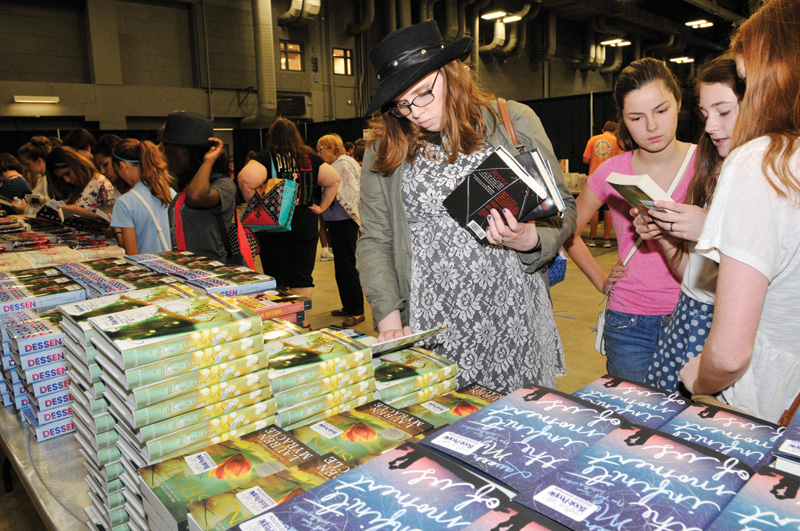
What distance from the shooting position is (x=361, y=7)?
15.1 meters

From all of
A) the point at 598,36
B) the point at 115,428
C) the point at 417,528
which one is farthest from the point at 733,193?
the point at 598,36

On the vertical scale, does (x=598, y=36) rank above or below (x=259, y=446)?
above

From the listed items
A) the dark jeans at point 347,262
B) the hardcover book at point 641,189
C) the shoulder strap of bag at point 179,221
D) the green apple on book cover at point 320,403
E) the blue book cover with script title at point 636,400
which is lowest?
the dark jeans at point 347,262

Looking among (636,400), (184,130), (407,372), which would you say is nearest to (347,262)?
(184,130)

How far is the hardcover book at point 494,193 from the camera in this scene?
125 centimetres

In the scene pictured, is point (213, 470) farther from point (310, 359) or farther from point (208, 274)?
point (208, 274)

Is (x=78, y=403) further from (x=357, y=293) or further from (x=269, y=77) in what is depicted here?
(x=269, y=77)

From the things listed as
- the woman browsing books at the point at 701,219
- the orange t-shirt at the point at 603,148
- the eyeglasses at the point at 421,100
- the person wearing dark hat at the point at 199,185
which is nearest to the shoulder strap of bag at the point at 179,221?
the person wearing dark hat at the point at 199,185

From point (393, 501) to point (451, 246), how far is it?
1.00m

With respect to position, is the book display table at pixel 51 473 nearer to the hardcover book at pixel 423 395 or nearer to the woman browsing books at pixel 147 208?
the hardcover book at pixel 423 395

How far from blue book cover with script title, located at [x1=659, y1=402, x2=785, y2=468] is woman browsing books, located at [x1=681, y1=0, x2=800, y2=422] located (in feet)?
0.70

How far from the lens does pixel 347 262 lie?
16.2ft

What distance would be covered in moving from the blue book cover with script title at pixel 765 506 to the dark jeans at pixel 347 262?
4379 mm

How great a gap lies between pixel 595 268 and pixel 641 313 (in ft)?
1.30
